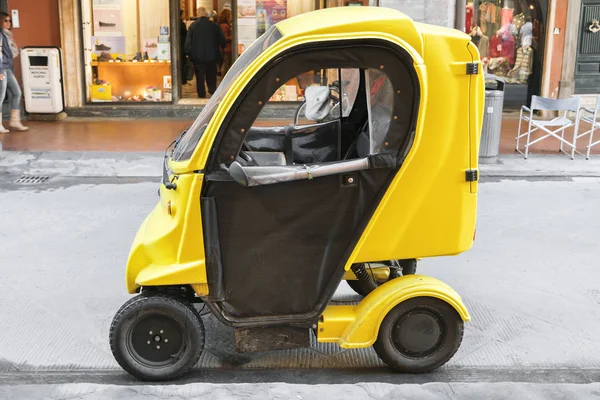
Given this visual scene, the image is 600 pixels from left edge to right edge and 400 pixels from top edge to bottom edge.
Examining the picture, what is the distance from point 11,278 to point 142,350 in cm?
246

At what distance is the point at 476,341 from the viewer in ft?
18.4

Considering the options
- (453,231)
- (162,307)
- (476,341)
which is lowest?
(476,341)

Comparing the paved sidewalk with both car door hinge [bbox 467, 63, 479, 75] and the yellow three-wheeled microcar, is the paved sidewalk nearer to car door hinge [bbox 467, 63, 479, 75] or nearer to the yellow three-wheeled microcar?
the yellow three-wheeled microcar

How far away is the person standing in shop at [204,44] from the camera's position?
15484 millimetres

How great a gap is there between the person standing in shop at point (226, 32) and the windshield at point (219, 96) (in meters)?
11.2

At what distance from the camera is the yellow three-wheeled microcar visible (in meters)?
4.54

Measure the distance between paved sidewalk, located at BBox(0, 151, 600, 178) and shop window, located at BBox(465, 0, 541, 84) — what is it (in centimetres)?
465

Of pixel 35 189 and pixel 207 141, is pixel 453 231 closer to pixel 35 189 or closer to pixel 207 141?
pixel 207 141

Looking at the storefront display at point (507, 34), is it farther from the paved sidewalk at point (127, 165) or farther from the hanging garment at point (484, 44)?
the paved sidewalk at point (127, 165)

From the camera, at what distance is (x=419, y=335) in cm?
496

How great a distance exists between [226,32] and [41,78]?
3867 mm

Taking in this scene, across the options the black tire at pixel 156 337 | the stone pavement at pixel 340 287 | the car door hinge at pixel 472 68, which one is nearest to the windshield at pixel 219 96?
the black tire at pixel 156 337

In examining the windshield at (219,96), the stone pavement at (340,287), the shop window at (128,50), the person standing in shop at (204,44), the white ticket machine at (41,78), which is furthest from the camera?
the person standing in shop at (204,44)

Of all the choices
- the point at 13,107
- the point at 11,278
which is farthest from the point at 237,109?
the point at 13,107
